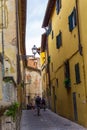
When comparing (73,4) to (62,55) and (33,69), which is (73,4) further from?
(33,69)

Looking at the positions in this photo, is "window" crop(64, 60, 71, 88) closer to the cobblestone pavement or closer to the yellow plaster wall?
the yellow plaster wall

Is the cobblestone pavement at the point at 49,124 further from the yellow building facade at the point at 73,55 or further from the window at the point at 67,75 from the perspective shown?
the window at the point at 67,75

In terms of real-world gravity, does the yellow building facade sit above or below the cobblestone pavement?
above

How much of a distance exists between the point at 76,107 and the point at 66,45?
4812mm

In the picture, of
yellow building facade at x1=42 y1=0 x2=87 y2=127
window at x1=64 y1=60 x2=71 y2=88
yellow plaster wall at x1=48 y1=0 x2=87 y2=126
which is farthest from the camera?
window at x1=64 y1=60 x2=71 y2=88

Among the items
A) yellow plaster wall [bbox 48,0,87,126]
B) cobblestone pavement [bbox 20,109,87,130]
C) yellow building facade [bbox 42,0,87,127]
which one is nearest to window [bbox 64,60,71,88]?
yellow building facade [bbox 42,0,87,127]

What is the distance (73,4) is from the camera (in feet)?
65.4

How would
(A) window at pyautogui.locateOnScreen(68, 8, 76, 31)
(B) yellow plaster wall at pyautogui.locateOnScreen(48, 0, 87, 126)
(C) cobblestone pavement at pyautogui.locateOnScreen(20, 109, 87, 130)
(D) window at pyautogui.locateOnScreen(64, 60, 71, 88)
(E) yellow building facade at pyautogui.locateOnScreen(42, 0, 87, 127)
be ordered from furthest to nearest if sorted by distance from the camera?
(D) window at pyautogui.locateOnScreen(64, 60, 71, 88), (A) window at pyautogui.locateOnScreen(68, 8, 76, 31), (C) cobblestone pavement at pyautogui.locateOnScreen(20, 109, 87, 130), (E) yellow building facade at pyautogui.locateOnScreen(42, 0, 87, 127), (B) yellow plaster wall at pyautogui.locateOnScreen(48, 0, 87, 126)

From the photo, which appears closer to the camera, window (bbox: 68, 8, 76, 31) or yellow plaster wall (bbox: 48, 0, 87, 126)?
yellow plaster wall (bbox: 48, 0, 87, 126)

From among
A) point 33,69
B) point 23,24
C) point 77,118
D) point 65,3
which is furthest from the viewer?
point 33,69

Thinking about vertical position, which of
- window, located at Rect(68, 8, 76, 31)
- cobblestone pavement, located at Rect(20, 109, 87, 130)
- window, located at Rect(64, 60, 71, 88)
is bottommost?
cobblestone pavement, located at Rect(20, 109, 87, 130)

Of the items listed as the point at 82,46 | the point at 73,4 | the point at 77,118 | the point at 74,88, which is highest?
the point at 73,4

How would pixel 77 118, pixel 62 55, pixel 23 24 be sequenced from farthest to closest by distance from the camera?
pixel 23 24 < pixel 62 55 < pixel 77 118

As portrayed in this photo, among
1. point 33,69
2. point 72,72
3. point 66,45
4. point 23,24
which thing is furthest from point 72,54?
point 33,69
